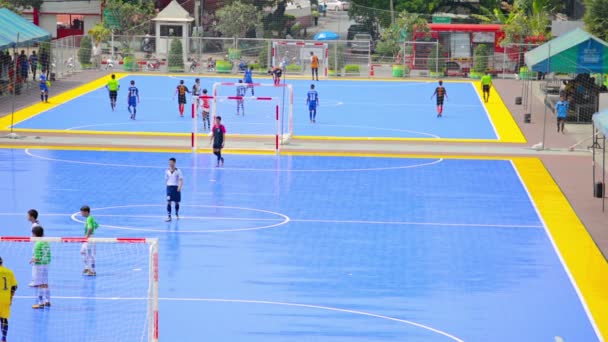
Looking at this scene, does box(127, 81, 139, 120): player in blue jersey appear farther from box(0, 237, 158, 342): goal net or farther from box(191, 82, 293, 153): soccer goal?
box(0, 237, 158, 342): goal net

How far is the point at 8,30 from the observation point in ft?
200

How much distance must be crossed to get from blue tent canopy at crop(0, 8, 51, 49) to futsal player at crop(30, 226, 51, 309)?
36141mm

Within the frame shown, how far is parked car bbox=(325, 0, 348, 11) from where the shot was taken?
142550 millimetres

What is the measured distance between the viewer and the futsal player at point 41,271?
2244 centimetres

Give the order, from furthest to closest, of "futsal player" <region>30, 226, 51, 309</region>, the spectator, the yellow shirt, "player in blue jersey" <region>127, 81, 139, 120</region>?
the spectator → "player in blue jersey" <region>127, 81, 139, 120</region> → "futsal player" <region>30, 226, 51, 309</region> → the yellow shirt

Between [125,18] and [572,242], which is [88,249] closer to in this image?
[572,242]

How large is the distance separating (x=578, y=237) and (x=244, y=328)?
12.1 meters

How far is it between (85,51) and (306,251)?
52387 millimetres

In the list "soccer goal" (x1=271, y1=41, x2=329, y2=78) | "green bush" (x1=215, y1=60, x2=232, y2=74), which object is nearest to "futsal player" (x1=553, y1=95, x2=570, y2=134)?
"soccer goal" (x1=271, y1=41, x2=329, y2=78)

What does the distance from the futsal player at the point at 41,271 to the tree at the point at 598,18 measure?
1942 inches

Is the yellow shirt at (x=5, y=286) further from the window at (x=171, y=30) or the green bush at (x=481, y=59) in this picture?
the window at (x=171, y=30)

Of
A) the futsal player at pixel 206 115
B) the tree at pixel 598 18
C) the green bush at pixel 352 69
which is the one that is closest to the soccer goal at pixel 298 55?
the green bush at pixel 352 69

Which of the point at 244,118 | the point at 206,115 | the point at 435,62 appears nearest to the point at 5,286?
the point at 206,115

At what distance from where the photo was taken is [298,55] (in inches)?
3150
